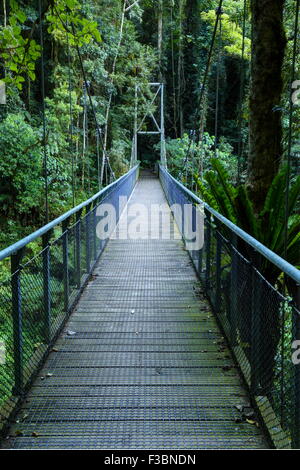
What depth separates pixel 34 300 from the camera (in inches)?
105

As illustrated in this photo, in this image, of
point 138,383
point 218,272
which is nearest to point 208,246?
point 218,272

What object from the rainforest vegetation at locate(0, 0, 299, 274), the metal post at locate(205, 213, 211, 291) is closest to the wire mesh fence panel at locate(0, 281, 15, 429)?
the rainforest vegetation at locate(0, 0, 299, 274)

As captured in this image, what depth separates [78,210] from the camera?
3.83m

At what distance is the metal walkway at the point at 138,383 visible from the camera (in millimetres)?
2000

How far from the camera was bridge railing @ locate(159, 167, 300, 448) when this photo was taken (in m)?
1.68

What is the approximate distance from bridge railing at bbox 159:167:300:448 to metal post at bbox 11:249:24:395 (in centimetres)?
104

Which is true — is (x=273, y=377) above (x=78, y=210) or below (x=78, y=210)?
below

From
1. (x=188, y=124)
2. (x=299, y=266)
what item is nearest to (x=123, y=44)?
(x=188, y=124)

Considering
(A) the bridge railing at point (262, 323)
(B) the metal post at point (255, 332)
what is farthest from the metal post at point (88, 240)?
(B) the metal post at point (255, 332)

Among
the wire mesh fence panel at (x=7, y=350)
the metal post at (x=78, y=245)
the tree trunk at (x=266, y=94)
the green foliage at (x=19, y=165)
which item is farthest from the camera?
the green foliage at (x=19, y=165)

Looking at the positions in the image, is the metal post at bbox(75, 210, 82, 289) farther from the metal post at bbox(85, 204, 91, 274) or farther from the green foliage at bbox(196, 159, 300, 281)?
the green foliage at bbox(196, 159, 300, 281)

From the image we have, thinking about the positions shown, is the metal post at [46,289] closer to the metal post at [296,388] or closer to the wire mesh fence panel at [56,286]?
the wire mesh fence panel at [56,286]

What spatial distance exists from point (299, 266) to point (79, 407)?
1.51 m

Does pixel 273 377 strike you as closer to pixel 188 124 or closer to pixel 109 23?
pixel 109 23
